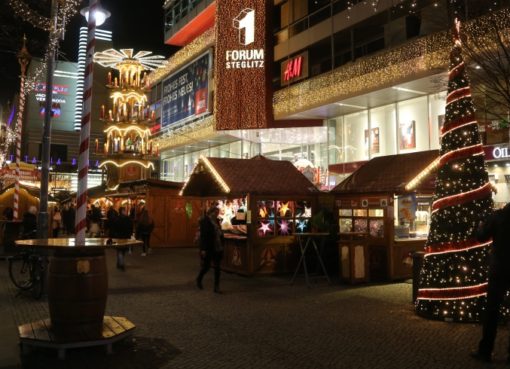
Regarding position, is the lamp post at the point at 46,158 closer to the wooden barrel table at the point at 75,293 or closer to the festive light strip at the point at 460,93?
the wooden barrel table at the point at 75,293

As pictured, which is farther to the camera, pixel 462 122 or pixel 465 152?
pixel 462 122

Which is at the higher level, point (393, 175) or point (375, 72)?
point (375, 72)

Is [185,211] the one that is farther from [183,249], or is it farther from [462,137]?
[462,137]

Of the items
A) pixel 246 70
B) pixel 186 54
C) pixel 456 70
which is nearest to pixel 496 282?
pixel 456 70

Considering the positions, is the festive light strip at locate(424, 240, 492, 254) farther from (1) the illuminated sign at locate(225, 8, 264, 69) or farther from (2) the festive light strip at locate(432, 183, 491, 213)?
(1) the illuminated sign at locate(225, 8, 264, 69)

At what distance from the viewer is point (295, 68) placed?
23.9m

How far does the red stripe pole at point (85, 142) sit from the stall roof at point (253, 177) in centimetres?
609

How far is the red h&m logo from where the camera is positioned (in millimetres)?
23656

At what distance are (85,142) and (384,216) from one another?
24.9ft

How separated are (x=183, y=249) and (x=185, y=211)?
2.11m

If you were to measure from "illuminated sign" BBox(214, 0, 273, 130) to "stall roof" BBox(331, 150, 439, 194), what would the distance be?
351 inches

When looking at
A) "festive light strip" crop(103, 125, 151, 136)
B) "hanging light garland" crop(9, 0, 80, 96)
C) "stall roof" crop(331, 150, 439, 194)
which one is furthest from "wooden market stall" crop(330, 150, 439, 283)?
"festive light strip" crop(103, 125, 151, 136)

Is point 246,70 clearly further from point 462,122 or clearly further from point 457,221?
point 457,221

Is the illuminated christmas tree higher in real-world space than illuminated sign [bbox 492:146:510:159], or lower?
lower
